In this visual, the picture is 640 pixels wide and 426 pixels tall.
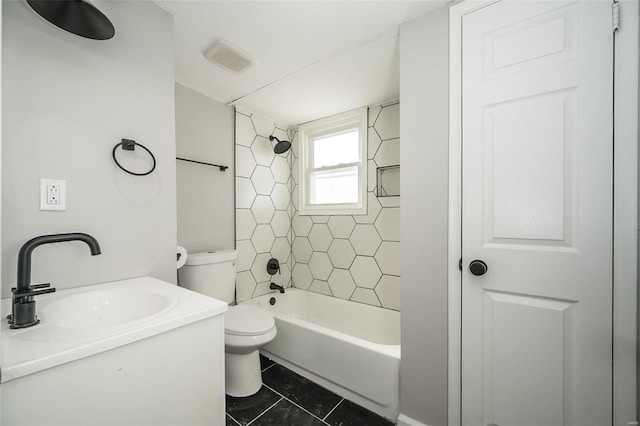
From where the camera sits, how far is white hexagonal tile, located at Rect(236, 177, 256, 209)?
2.46 metres

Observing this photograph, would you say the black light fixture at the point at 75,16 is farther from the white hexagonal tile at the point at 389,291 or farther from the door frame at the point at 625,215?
the white hexagonal tile at the point at 389,291

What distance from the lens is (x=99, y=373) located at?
736 millimetres

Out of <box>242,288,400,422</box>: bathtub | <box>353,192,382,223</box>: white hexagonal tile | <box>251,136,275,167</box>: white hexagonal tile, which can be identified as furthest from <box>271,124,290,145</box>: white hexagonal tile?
<box>242,288,400,422</box>: bathtub

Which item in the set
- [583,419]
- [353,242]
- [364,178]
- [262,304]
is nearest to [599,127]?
[583,419]

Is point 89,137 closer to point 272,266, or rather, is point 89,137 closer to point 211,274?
point 211,274

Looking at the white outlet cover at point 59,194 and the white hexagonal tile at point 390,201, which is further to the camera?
the white hexagonal tile at point 390,201

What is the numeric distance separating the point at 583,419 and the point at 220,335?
1418 millimetres

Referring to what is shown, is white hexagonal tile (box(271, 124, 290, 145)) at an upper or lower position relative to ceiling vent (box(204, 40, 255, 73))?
lower

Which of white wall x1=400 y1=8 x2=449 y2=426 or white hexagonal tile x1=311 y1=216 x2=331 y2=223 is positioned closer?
white wall x1=400 y1=8 x2=449 y2=426

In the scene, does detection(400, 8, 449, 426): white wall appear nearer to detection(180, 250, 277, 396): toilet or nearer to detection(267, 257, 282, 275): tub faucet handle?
detection(180, 250, 277, 396): toilet

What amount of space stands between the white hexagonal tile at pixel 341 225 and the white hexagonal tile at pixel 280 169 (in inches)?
27.0

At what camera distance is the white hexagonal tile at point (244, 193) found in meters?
2.46

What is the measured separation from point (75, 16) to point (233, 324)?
1.63 meters

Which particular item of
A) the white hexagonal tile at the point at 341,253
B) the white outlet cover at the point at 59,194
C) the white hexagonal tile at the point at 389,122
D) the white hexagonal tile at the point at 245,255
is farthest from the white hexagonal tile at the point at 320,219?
the white outlet cover at the point at 59,194
